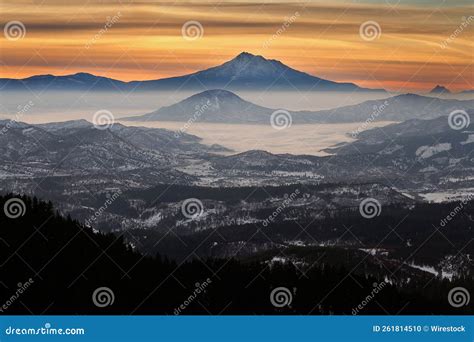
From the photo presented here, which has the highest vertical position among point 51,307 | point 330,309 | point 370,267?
point 370,267

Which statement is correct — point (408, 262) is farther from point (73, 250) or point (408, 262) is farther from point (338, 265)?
point (73, 250)

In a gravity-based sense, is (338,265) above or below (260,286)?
above

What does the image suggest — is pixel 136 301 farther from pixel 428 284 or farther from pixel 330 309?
pixel 428 284

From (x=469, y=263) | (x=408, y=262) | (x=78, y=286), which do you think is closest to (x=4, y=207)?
(x=78, y=286)

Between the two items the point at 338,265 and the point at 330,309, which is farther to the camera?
the point at 338,265

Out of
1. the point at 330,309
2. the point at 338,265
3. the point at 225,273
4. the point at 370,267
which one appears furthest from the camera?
the point at 370,267

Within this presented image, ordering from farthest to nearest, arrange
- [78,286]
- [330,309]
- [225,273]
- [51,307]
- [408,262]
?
[408,262] < [225,273] < [330,309] < [78,286] < [51,307]

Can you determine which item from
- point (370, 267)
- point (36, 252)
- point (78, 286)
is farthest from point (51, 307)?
point (370, 267)

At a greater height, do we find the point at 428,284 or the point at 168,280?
the point at 428,284

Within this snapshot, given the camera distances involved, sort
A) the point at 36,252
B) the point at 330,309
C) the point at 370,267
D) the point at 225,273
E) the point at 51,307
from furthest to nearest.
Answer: the point at 370,267
the point at 225,273
the point at 330,309
the point at 36,252
the point at 51,307
